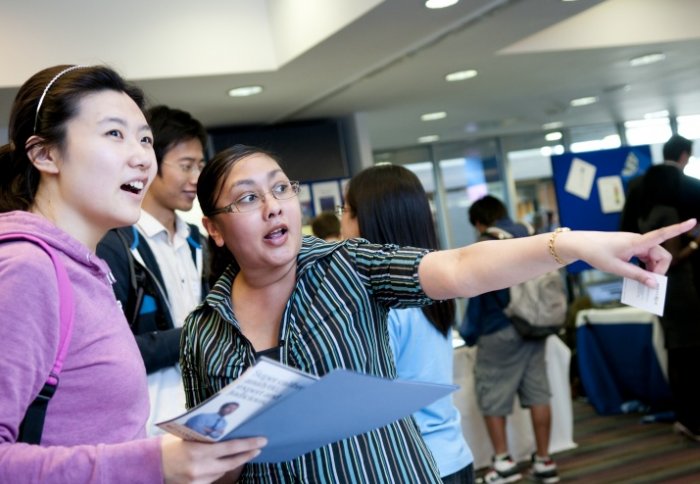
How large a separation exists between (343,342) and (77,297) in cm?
47

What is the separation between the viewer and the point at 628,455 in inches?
204

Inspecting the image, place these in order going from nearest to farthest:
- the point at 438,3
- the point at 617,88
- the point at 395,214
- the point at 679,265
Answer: the point at 395,214 → the point at 438,3 → the point at 679,265 → the point at 617,88

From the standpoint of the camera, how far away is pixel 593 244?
3.84 ft

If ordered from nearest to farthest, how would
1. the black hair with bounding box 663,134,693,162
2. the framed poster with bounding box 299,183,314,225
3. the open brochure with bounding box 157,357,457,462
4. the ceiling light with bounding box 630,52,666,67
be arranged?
the open brochure with bounding box 157,357,457,462 → the black hair with bounding box 663,134,693,162 → the ceiling light with bounding box 630,52,666,67 → the framed poster with bounding box 299,183,314,225

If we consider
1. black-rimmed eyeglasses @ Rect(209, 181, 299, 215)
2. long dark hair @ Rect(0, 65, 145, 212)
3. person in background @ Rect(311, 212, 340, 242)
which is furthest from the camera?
person in background @ Rect(311, 212, 340, 242)

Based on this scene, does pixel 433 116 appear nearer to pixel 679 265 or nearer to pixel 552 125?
pixel 552 125

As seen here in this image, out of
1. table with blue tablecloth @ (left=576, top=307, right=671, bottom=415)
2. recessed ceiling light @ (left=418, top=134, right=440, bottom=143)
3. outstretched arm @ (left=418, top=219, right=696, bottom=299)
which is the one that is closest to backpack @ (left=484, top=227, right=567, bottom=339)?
table with blue tablecloth @ (left=576, top=307, right=671, bottom=415)

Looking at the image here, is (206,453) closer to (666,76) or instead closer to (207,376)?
(207,376)

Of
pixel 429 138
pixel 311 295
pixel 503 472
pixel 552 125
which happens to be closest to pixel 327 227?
pixel 503 472

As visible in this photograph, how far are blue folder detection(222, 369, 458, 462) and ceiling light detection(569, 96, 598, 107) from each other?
24.5 ft

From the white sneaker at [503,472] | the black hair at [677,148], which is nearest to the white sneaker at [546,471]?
the white sneaker at [503,472]

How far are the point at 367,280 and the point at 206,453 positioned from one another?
51 centimetres

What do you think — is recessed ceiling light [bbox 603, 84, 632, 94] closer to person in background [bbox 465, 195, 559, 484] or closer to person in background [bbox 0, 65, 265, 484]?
person in background [bbox 465, 195, 559, 484]

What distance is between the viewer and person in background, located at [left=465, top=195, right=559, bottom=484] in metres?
4.67
